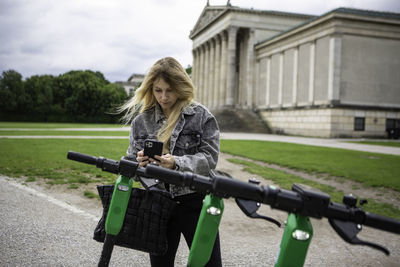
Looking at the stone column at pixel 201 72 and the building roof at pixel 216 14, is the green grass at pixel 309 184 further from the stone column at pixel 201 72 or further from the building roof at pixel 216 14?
the stone column at pixel 201 72

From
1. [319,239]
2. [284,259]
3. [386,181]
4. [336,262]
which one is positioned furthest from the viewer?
[386,181]

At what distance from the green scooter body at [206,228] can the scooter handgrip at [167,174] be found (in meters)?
0.17

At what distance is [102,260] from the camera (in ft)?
6.09

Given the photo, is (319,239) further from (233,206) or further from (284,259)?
(284,259)

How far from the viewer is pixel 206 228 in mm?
1636

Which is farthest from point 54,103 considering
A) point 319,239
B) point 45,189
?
point 319,239

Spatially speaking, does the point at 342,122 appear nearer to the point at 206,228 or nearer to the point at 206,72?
the point at 206,228

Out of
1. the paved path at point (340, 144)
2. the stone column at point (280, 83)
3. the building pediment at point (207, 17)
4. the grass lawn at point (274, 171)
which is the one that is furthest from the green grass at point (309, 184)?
the building pediment at point (207, 17)

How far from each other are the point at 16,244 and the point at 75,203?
2162mm

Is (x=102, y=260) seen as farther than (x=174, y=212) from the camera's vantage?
No

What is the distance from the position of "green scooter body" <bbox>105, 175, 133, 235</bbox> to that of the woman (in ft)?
1.88

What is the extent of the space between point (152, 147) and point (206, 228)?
54 cm

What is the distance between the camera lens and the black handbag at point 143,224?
212cm

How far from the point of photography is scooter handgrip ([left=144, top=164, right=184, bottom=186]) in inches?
63.5
